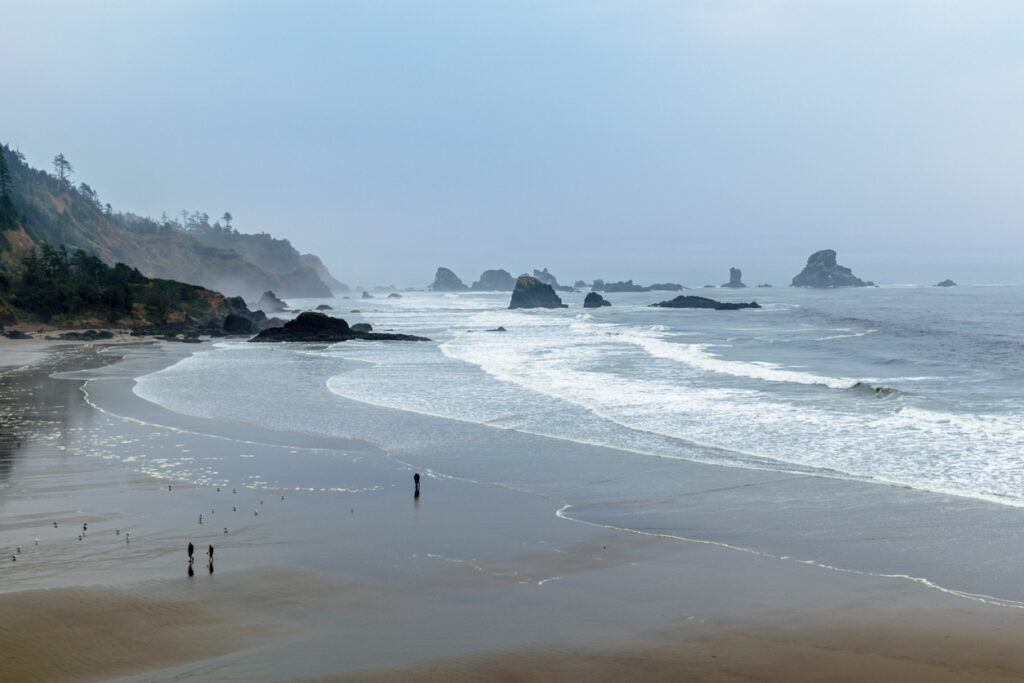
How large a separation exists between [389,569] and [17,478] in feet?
37.0

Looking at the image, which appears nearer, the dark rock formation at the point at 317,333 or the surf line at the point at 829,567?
the surf line at the point at 829,567

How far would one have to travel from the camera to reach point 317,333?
219 ft

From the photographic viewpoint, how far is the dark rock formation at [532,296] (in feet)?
449

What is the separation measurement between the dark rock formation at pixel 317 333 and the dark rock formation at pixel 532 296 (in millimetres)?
70041

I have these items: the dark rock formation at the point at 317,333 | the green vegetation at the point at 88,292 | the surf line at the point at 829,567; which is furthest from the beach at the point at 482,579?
the green vegetation at the point at 88,292

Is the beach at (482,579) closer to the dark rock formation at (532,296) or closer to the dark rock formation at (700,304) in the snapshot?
the dark rock formation at (700,304)

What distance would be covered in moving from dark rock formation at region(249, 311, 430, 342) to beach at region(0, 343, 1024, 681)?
45479mm

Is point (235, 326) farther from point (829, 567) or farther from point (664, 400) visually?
point (829, 567)

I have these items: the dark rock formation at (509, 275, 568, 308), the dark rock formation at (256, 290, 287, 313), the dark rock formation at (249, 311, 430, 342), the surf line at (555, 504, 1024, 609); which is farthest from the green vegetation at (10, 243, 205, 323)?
the surf line at (555, 504, 1024, 609)

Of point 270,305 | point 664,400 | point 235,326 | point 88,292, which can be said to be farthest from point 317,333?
point 270,305

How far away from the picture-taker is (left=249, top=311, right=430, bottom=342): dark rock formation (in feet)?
215

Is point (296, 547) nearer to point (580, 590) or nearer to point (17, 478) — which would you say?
point (580, 590)

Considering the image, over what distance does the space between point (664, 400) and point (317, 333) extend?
4362 centimetres

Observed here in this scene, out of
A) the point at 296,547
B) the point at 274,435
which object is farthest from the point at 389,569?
the point at 274,435
